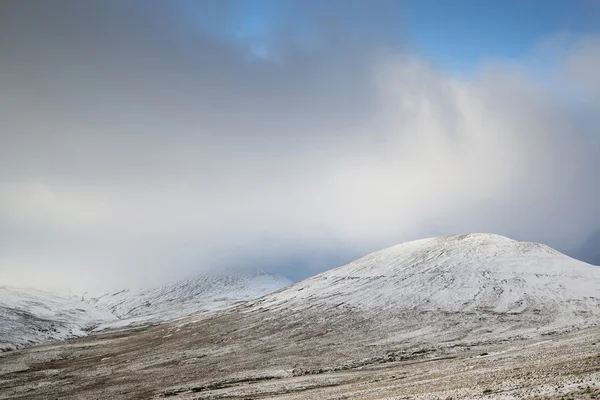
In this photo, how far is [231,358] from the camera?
97.2 m

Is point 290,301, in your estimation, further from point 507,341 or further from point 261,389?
point 261,389

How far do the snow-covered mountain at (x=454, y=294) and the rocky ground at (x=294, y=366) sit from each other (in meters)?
9.64

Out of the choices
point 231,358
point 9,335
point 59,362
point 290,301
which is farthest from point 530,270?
point 9,335

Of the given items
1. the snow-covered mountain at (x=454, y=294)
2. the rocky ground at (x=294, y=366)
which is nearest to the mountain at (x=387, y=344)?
the rocky ground at (x=294, y=366)

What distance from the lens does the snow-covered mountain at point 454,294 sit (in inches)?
4097

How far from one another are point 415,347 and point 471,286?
52224 millimetres

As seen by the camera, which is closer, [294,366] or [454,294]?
[294,366]

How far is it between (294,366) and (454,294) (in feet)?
224

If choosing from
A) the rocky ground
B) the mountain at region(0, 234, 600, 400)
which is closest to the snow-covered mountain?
the mountain at region(0, 234, 600, 400)

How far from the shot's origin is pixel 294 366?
81.5 m

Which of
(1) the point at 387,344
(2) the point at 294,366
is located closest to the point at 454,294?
(1) the point at 387,344

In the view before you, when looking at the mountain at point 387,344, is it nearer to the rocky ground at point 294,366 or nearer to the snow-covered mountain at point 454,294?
the rocky ground at point 294,366

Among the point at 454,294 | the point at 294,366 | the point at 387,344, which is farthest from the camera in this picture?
the point at 454,294

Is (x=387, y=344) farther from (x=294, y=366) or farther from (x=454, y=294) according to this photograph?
(x=454, y=294)
